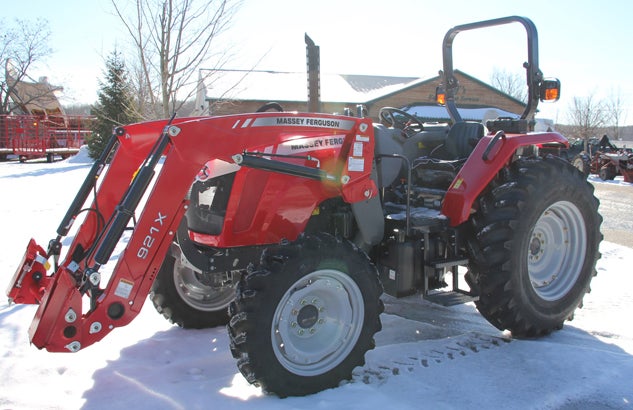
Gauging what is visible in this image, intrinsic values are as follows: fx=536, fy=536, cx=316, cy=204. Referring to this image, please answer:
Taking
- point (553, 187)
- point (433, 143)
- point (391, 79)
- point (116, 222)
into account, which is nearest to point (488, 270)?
point (553, 187)

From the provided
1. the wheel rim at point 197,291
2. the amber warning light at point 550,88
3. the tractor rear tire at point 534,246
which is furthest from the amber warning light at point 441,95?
the wheel rim at point 197,291

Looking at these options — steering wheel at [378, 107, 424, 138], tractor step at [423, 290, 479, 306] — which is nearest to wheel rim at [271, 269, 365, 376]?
tractor step at [423, 290, 479, 306]

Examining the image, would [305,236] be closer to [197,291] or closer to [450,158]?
[197,291]

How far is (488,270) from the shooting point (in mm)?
3883

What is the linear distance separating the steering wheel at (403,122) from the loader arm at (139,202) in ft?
4.99

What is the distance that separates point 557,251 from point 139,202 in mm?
3430

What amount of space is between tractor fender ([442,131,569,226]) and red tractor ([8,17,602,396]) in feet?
0.04

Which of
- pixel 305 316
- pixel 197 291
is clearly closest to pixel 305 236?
pixel 305 316

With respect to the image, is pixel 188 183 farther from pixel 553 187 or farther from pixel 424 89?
pixel 424 89

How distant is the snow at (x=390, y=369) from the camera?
3121 millimetres

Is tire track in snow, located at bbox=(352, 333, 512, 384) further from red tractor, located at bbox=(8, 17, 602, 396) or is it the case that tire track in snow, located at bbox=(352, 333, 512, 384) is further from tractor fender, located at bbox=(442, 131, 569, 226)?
tractor fender, located at bbox=(442, 131, 569, 226)

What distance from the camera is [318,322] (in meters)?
3.36

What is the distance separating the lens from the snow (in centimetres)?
312

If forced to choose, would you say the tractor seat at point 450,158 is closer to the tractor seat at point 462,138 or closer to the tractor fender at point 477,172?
the tractor seat at point 462,138
